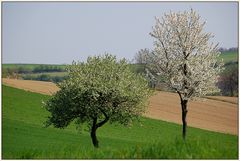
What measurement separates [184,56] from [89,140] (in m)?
12.9

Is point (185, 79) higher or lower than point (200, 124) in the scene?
higher

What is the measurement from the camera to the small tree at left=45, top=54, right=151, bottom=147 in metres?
33.0

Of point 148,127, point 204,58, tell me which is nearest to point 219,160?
point 204,58

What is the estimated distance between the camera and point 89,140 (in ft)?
145

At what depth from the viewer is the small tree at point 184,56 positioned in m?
39.9

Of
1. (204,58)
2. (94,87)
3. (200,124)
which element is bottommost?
(200,124)

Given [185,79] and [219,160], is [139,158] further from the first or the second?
[185,79]

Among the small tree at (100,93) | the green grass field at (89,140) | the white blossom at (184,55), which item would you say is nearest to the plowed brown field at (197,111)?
the green grass field at (89,140)

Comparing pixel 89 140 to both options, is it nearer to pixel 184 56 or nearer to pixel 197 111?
pixel 184 56

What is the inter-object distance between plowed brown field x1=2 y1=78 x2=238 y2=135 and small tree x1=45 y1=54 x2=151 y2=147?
27.7 m

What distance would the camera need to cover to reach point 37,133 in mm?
45500

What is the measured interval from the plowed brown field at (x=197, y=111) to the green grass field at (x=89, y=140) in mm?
6572

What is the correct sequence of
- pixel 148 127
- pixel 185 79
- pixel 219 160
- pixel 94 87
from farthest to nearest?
pixel 148 127 → pixel 185 79 → pixel 94 87 → pixel 219 160

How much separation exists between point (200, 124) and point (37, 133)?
3452 centimetres
